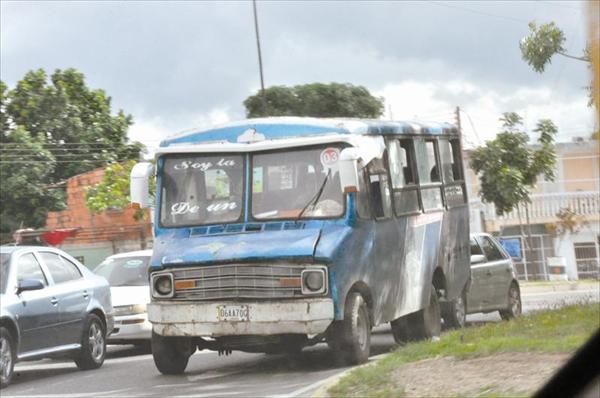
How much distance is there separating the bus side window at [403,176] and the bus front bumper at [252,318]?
259cm

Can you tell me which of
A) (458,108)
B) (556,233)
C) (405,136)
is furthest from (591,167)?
(405,136)

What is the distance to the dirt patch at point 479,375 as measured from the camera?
9203 mm

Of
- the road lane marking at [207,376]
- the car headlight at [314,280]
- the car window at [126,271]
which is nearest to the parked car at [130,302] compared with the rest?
the car window at [126,271]

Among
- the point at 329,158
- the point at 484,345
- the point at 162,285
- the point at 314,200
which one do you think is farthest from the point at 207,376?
the point at 484,345

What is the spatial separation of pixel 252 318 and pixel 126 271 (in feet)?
21.0

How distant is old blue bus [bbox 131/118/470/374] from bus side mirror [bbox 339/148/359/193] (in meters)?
0.01

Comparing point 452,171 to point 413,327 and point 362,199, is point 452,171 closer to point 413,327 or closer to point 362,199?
point 413,327

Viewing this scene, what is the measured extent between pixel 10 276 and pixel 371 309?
13.5 feet

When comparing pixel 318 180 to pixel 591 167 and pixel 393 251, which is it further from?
pixel 591 167

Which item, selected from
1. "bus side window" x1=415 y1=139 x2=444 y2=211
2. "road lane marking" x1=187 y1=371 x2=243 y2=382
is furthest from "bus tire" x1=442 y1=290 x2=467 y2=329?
"road lane marking" x1=187 y1=371 x2=243 y2=382

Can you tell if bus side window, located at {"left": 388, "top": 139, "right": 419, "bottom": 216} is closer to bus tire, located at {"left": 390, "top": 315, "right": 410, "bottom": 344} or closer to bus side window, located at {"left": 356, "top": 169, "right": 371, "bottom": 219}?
bus side window, located at {"left": 356, "top": 169, "right": 371, "bottom": 219}

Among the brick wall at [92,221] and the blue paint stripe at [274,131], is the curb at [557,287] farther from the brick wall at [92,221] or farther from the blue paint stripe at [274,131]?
the blue paint stripe at [274,131]

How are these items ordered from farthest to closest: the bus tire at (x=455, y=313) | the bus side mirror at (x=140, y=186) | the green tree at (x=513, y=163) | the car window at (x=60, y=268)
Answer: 1. the green tree at (x=513, y=163)
2. the bus tire at (x=455, y=313)
3. the car window at (x=60, y=268)
4. the bus side mirror at (x=140, y=186)

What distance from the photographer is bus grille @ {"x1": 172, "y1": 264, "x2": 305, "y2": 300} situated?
12.6m
